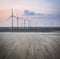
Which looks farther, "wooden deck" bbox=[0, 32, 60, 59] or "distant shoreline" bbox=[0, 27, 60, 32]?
"distant shoreline" bbox=[0, 27, 60, 32]

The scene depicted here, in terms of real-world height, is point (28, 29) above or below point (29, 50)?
above

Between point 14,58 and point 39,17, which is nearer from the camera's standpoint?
point 14,58

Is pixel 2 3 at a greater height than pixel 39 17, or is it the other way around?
pixel 2 3

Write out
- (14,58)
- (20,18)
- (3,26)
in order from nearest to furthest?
1. (14,58)
2. (3,26)
3. (20,18)

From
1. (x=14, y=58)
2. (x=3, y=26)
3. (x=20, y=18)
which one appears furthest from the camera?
(x=20, y=18)

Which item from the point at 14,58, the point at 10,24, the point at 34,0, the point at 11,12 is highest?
the point at 34,0

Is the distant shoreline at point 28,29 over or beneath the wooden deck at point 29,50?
over

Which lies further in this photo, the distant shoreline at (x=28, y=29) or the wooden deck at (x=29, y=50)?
the distant shoreline at (x=28, y=29)

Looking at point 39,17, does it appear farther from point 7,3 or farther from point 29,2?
point 7,3

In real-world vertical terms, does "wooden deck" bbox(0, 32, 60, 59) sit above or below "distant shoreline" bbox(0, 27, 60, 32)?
below

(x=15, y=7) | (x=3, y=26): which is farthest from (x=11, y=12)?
(x=3, y=26)

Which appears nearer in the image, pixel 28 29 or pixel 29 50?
pixel 29 50
